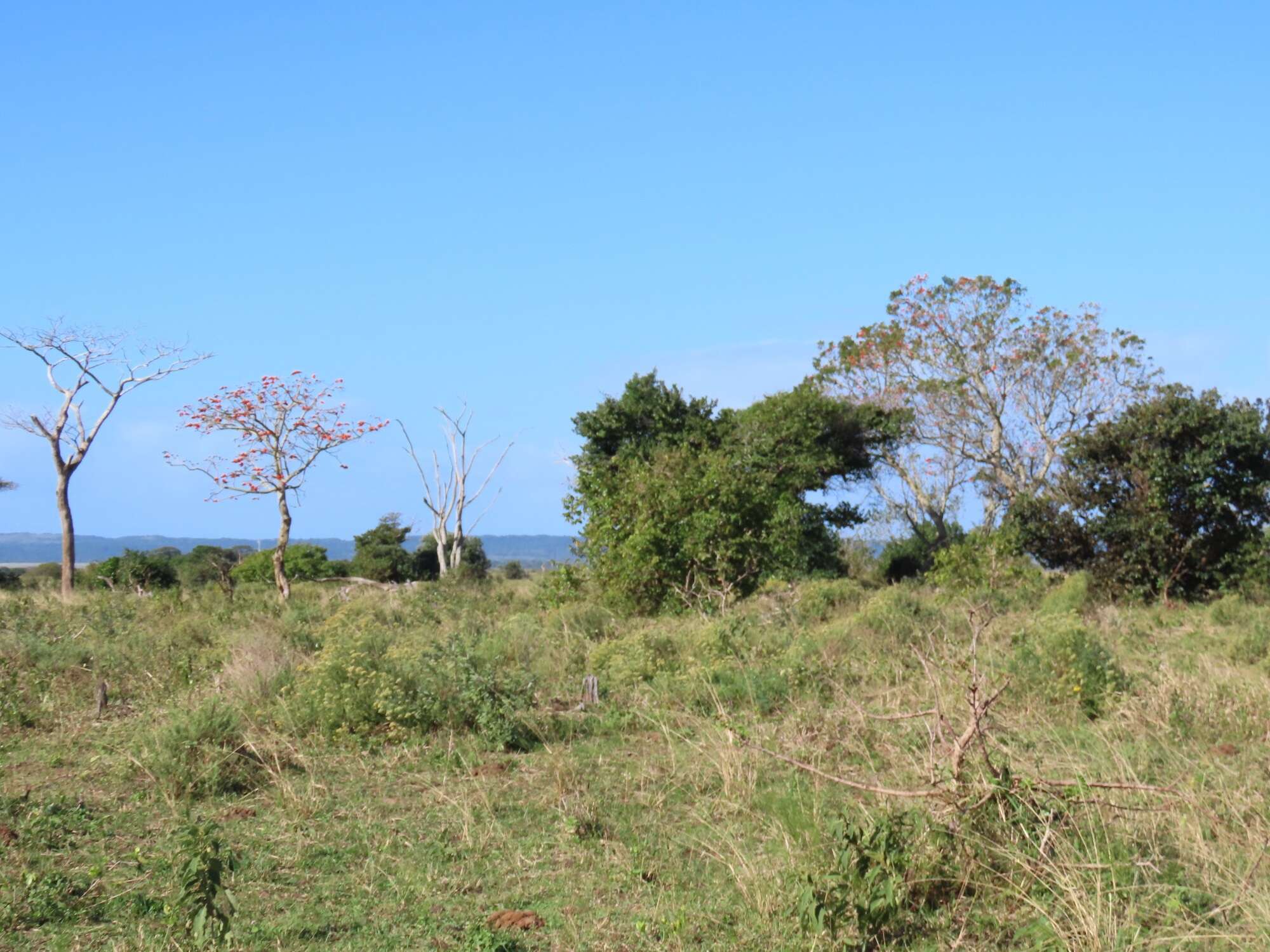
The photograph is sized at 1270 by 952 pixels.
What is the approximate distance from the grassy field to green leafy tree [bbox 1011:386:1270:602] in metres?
4.21

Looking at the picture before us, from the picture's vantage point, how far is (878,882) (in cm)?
415

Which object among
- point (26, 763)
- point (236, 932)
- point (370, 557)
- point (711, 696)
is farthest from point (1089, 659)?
point (370, 557)

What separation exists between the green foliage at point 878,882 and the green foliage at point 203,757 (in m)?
3.77

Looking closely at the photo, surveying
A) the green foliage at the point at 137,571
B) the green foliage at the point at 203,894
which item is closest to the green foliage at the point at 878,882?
the green foliage at the point at 203,894

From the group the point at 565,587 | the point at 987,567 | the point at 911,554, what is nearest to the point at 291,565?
the point at 565,587

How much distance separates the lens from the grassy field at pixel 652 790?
4.25 meters

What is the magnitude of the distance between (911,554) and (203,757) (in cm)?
2342

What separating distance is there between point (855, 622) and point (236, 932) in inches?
315

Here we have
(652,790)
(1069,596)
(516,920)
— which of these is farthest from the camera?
(1069,596)

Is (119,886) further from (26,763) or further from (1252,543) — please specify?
(1252,543)

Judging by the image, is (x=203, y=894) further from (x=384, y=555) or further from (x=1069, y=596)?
(x=384, y=555)

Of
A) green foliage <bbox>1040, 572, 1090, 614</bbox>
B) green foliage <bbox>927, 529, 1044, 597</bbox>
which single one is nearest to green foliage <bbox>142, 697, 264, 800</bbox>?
green foliage <bbox>1040, 572, 1090, 614</bbox>

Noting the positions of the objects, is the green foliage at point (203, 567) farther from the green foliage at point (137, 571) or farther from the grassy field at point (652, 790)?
the grassy field at point (652, 790)

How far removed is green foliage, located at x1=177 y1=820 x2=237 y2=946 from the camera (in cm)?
397
